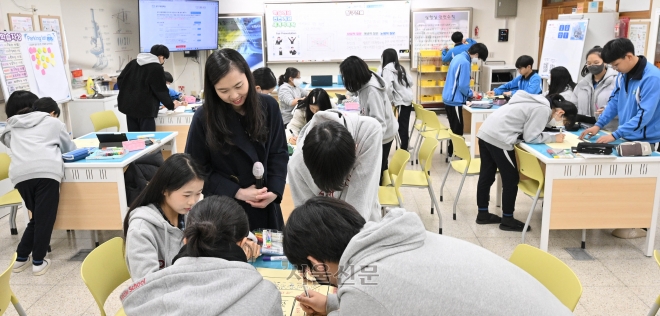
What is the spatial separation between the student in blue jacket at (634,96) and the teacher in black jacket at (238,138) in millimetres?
2547

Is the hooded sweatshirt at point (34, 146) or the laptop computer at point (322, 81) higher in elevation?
the laptop computer at point (322, 81)

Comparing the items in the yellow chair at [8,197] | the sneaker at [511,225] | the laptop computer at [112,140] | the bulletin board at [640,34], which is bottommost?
the sneaker at [511,225]

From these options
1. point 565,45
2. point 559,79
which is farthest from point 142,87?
point 565,45

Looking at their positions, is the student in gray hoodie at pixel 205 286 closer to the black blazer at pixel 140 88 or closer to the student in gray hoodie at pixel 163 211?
the student in gray hoodie at pixel 163 211

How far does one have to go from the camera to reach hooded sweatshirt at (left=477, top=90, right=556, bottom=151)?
3.60 meters

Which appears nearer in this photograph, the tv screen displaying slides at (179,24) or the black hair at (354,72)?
the black hair at (354,72)

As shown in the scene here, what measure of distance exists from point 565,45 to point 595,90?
7.78ft

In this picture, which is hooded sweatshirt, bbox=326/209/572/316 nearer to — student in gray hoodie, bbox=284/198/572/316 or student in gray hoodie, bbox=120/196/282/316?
student in gray hoodie, bbox=284/198/572/316

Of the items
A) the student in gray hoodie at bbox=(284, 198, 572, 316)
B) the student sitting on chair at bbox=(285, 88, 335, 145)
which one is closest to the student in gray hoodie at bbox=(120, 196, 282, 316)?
the student in gray hoodie at bbox=(284, 198, 572, 316)

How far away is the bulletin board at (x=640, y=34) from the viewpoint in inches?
205

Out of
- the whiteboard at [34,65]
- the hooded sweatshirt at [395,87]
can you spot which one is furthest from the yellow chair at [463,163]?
the whiteboard at [34,65]

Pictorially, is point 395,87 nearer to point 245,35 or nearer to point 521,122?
point 521,122

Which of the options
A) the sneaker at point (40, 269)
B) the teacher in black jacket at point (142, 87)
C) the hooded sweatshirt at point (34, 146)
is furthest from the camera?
the teacher in black jacket at point (142, 87)

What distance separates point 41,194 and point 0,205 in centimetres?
57
